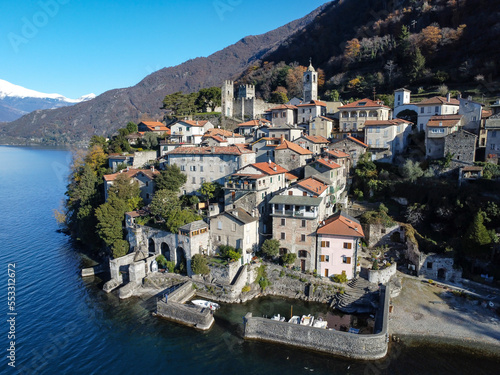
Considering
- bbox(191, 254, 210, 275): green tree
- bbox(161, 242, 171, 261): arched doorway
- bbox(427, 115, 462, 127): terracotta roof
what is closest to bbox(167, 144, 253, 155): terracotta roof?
bbox(161, 242, 171, 261): arched doorway

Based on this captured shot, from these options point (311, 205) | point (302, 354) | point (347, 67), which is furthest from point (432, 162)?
point (347, 67)

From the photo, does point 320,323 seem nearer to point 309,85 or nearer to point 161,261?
point 161,261

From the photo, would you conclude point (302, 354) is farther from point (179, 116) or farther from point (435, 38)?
point (435, 38)

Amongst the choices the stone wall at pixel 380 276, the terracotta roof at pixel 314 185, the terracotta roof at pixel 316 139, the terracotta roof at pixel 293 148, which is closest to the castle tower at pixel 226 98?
the terracotta roof at pixel 316 139

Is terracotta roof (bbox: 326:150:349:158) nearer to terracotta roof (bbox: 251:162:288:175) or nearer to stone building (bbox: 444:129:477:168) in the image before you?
terracotta roof (bbox: 251:162:288:175)

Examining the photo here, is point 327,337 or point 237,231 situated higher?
point 237,231

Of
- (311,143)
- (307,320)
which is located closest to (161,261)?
(307,320)
